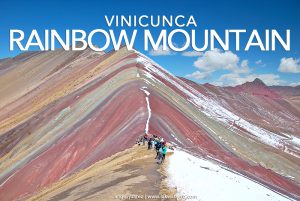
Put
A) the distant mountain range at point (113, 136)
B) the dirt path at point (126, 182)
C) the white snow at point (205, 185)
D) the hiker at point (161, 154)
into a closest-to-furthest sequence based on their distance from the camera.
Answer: the white snow at point (205, 185) < the dirt path at point (126, 182) < the hiker at point (161, 154) < the distant mountain range at point (113, 136)

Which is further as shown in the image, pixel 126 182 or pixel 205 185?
pixel 126 182

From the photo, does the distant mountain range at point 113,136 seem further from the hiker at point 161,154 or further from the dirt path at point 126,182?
the hiker at point 161,154

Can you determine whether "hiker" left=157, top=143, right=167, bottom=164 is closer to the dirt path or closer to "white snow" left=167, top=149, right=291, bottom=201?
the dirt path

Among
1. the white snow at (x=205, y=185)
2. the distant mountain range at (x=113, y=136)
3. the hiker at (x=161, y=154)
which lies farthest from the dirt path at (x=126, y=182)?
the distant mountain range at (x=113, y=136)

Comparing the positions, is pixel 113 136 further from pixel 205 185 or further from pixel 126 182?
pixel 205 185

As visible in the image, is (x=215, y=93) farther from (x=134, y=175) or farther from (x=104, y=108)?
(x=134, y=175)

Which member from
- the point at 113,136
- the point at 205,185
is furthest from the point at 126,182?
the point at 113,136

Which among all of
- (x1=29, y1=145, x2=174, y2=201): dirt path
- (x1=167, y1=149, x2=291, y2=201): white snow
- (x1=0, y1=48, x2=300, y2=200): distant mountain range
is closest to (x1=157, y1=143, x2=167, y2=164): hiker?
(x1=29, y1=145, x2=174, y2=201): dirt path

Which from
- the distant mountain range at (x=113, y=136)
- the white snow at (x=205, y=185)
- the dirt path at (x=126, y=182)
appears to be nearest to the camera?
the white snow at (x=205, y=185)

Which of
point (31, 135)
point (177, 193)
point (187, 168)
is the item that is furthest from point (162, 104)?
point (177, 193)

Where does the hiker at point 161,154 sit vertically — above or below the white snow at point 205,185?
above

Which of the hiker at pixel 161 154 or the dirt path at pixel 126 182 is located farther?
the hiker at pixel 161 154

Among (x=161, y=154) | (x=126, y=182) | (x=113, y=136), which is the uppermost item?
(x=161, y=154)
